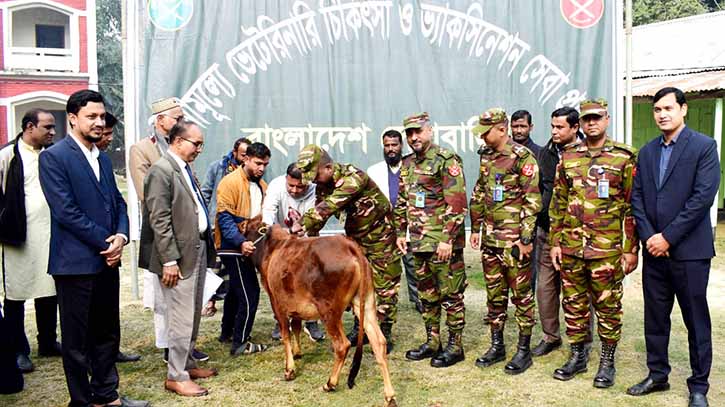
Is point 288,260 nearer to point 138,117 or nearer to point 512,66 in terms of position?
point 138,117

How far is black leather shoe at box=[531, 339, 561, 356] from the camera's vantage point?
5273mm

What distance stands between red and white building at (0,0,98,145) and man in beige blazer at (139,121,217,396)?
2113 centimetres

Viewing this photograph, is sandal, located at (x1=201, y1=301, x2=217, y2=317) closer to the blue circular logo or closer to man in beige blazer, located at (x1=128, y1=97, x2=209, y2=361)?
man in beige blazer, located at (x1=128, y1=97, x2=209, y2=361)

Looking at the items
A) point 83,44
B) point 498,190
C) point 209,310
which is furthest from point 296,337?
point 83,44

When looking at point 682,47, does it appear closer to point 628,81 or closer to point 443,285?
point 628,81

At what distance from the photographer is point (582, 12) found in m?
7.59

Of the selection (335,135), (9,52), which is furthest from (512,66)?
(9,52)

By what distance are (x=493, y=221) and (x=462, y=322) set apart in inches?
32.5

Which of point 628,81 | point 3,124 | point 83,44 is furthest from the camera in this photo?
point 83,44

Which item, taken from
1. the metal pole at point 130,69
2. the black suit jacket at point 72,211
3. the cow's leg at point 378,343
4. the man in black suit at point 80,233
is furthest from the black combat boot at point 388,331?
the metal pole at point 130,69

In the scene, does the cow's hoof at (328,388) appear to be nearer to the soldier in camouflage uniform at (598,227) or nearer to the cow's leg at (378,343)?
the cow's leg at (378,343)

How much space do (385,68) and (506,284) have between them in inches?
142

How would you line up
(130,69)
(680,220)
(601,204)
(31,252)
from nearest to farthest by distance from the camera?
(680,220), (601,204), (31,252), (130,69)

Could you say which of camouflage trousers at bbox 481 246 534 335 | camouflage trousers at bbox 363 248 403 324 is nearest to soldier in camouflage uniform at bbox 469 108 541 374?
camouflage trousers at bbox 481 246 534 335
